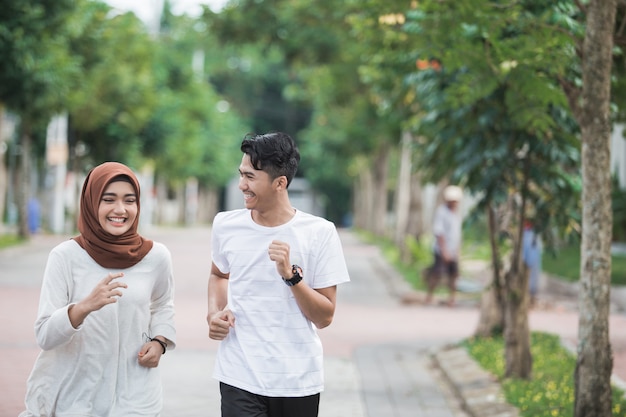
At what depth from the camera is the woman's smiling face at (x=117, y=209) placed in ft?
14.3

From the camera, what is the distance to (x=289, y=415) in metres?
4.59

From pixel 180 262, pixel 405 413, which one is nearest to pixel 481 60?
pixel 405 413

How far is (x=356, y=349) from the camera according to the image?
12750 millimetres

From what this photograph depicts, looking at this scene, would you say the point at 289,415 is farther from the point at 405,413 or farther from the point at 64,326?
the point at 405,413

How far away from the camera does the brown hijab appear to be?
171 inches

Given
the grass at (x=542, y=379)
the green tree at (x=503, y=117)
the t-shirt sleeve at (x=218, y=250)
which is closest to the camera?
the t-shirt sleeve at (x=218, y=250)

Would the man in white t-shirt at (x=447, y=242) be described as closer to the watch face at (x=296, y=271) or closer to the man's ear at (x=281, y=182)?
the man's ear at (x=281, y=182)

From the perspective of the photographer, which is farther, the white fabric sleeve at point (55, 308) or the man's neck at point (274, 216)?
the man's neck at point (274, 216)

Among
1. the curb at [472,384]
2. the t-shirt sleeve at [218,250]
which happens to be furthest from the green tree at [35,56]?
the t-shirt sleeve at [218,250]

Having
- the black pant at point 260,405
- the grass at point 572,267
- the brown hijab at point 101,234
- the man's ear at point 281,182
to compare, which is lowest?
the grass at point 572,267

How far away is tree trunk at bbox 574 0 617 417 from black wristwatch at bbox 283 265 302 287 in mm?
3081

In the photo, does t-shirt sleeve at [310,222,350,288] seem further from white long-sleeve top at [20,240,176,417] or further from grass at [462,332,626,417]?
grass at [462,332,626,417]

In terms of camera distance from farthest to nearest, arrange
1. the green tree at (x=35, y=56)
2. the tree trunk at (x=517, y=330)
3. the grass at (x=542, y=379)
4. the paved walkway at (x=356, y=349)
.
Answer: the green tree at (x=35, y=56) < the tree trunk at (x=517, y=330) < the paved walkway at (x=356, y=349) < the grass at (x=542, y=379)

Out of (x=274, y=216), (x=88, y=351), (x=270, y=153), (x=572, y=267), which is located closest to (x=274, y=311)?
(x=274, y=216)
